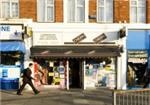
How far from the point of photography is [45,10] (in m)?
28.0

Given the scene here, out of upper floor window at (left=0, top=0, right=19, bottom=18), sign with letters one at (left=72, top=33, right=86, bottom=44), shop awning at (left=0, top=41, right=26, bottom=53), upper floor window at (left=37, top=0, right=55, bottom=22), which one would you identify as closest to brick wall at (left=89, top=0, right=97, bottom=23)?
sign with letters one at (left=72, top=33, right=86, bottom=44)

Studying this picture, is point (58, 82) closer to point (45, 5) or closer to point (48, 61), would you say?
point (48, 61)

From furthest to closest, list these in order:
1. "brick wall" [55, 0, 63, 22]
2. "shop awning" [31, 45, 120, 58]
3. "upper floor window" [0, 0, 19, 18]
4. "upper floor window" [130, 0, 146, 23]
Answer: "upper floor window" [130, 0, 146, 23] → "brick wall" [55, 0, 63, 22] → "upper floor window" [0, 0, 19, 18] → "shop awning" [31, 45, 120, 58]

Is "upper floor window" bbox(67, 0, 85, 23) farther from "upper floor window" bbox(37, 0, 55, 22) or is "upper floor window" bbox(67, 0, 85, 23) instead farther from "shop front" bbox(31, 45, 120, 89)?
"shop front" bbox(31, 45, 120, 89)

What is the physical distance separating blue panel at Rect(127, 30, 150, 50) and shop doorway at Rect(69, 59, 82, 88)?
3024mm

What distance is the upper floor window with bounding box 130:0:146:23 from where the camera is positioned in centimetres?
2866

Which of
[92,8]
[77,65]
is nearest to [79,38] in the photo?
[77,65]

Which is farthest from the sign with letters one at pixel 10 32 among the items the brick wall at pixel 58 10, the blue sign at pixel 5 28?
the brick wall at pixel 58 10

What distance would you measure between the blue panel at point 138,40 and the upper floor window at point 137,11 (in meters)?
0.86

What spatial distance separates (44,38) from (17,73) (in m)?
2.41

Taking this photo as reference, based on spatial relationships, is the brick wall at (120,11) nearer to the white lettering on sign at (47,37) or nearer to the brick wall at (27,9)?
the white lettering on sign at (47,37)

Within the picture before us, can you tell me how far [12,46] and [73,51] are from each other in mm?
3311

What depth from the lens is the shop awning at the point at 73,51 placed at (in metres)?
27.0

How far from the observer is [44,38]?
2734 centimetres
